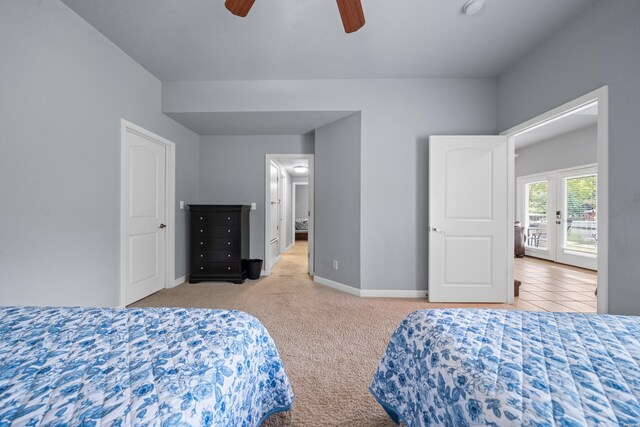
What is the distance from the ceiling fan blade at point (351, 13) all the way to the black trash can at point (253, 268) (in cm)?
316

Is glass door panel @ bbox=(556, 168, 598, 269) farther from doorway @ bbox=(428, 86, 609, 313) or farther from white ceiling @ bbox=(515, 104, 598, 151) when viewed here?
doorway @ bbox=(428, 86, 609, 313)

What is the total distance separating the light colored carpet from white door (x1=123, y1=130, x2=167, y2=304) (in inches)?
9.4

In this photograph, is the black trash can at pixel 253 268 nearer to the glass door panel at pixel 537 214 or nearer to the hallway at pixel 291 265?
the hallway at pixel 291 265

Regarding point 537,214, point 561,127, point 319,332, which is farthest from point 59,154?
point 537,214

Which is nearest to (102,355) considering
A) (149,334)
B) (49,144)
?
(149,334)

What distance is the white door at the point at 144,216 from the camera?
2857mm

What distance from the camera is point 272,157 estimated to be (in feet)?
14.0

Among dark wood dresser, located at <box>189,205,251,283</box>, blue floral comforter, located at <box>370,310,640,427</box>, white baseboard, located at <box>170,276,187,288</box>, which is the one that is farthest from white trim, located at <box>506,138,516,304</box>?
white baseboard, located at <box>170,276,187,288</box>

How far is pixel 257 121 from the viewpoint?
142 inches

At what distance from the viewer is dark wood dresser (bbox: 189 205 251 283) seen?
376cm

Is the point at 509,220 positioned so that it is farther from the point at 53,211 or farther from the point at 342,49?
the point at 53,211

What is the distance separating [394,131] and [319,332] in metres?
2.44

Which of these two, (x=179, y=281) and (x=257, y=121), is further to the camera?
(x=179, y=281)

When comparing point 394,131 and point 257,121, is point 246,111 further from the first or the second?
point 394,131
